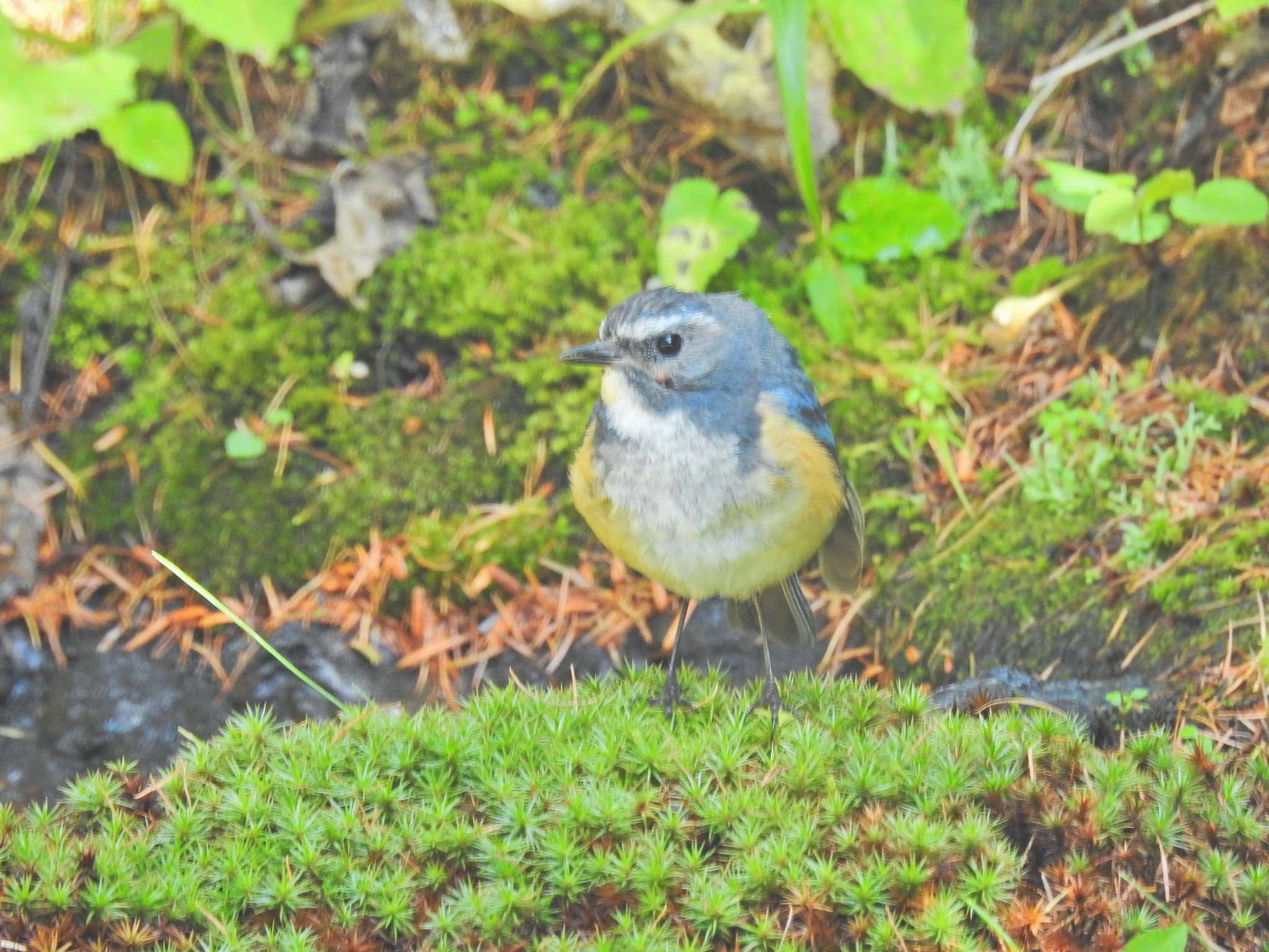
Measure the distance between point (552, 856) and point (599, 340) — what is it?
1.87m

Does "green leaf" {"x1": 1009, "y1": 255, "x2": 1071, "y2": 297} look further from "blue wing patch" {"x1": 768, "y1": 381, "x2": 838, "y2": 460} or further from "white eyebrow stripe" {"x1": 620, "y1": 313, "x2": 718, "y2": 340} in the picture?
"white eyebrow stripe" {"x1": 620, "y1": 313, "x2": 718, "y2": 340}

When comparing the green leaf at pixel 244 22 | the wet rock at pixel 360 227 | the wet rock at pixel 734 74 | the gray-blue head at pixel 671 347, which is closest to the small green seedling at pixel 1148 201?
the wet rock at pixel 734 74

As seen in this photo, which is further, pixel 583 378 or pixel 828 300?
pixel 583 378

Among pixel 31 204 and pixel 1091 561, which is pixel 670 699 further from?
pixel 31 204

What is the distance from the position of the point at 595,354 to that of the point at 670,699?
1232 mm

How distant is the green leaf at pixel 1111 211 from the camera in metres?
5.21

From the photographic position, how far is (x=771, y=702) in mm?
3957

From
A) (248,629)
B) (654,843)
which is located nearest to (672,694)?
(654,843)

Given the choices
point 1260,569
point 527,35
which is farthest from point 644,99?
point 1260,569

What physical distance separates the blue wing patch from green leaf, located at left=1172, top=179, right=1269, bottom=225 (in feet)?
5.79

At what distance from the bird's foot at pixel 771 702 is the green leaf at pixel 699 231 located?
2.29 m

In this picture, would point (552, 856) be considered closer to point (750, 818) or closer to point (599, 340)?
point (750, 818)

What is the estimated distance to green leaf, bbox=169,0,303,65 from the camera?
548 cm

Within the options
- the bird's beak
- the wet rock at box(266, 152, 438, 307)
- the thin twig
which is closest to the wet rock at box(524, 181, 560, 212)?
the wet rock at box(266, 152, 438, 307)
